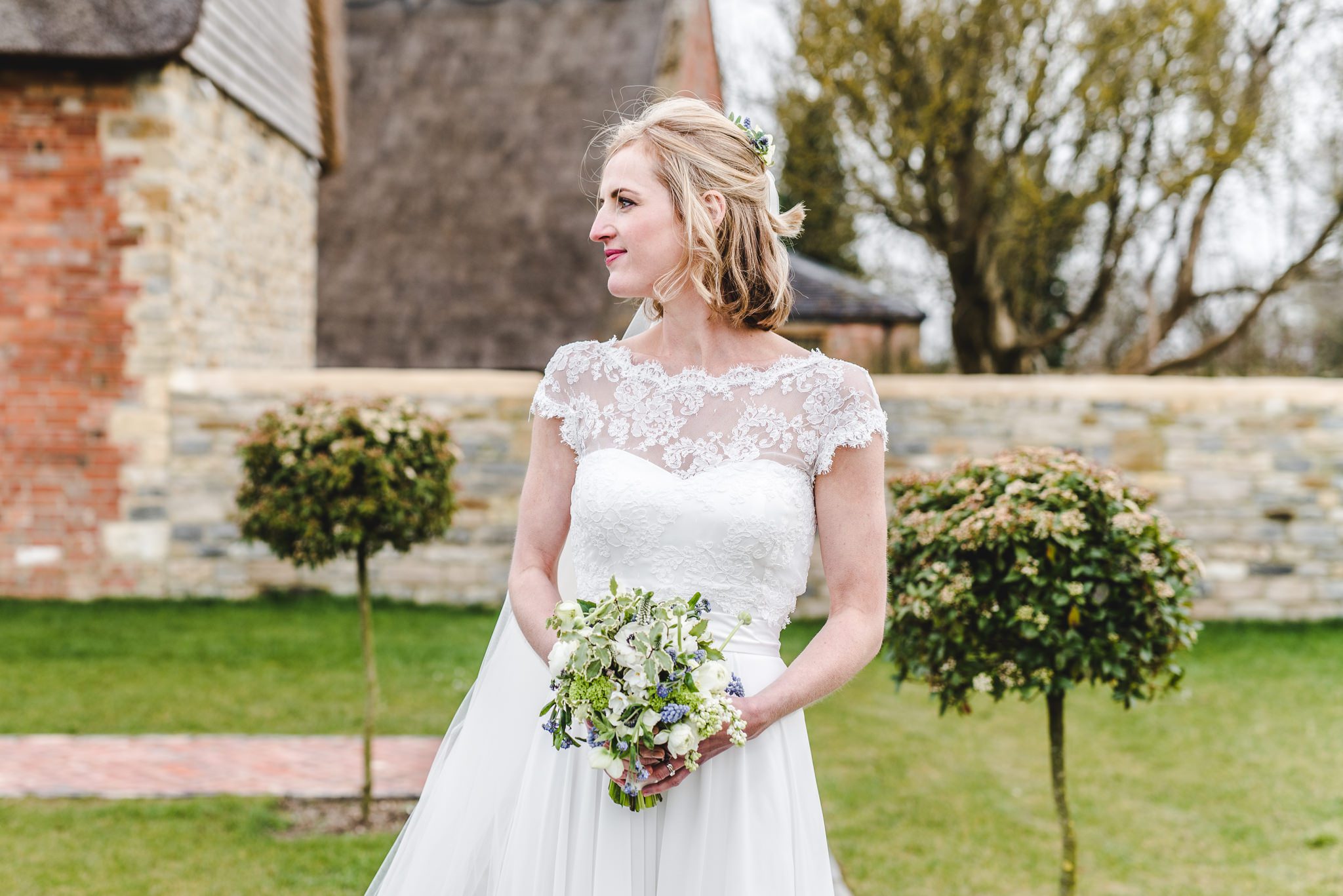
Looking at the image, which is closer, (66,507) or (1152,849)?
(1152,849)

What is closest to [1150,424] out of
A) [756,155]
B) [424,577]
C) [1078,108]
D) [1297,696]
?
[1297,696]

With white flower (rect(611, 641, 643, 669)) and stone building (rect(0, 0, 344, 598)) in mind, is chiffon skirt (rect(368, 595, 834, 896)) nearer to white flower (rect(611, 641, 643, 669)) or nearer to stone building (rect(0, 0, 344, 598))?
white flower (rect(611, 641, 643, 669))

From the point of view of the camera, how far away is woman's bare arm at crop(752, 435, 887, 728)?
2.22m

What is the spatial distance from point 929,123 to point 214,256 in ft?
26.7

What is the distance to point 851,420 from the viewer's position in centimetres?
228

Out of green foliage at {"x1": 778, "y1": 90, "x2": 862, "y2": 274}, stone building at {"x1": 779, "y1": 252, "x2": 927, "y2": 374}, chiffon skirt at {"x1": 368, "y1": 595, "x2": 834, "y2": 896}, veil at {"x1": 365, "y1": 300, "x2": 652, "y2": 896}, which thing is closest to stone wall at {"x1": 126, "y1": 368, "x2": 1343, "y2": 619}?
green foliage at {"x1": 778, "y1": 90, "x2": 862, "y2": 274}

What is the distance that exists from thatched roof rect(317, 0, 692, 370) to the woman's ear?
10.2 metres

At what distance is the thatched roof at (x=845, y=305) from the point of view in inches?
667

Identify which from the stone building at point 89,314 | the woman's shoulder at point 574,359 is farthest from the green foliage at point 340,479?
the stone building at point 89,314

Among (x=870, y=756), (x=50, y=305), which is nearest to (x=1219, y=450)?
(x=870, y=756)

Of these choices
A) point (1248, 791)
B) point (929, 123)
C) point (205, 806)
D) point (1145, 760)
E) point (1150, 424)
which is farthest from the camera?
point (929, 123)

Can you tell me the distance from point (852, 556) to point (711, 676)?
1.35 ft

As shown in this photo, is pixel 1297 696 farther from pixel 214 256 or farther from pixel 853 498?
pixel 214 256

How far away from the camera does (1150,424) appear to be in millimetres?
10344
